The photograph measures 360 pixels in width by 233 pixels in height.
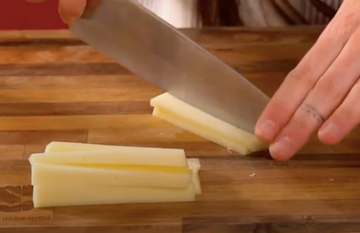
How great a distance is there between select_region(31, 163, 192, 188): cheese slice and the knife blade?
182mm

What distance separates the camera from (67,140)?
3.86 ft

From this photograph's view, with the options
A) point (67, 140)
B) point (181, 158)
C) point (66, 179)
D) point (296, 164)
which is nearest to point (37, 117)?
point (67, 140)

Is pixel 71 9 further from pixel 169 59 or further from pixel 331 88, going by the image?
pixel 331 88

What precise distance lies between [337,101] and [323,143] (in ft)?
0.31

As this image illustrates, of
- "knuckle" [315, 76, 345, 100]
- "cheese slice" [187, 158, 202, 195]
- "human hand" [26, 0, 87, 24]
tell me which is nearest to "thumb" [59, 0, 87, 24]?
"human hand" [26, 0, 87, 24]

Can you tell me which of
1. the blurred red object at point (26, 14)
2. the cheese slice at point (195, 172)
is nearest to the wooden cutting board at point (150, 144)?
the cheese slice at point (195, 172)

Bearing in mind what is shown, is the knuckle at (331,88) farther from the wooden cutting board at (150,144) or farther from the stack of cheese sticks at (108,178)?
the stack of cheese sticks at (108,178)

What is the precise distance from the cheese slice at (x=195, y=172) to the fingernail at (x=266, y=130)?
12 centimetres

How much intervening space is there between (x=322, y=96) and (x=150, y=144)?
309 millimetres

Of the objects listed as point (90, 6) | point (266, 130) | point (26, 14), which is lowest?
point (26, 14)

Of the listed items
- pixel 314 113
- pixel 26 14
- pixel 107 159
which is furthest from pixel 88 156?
pixel 26 14

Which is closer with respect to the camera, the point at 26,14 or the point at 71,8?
the point at 71,8

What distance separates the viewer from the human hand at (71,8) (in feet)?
3.49

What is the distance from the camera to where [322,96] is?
112 cm
